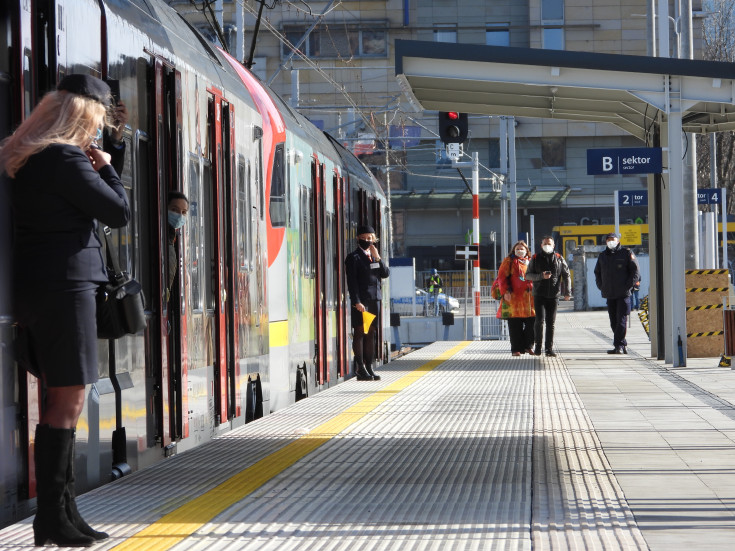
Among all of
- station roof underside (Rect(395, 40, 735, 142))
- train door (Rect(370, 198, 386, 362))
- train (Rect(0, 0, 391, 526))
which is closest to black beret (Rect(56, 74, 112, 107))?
train (Rect(0, 0, 391, 526))

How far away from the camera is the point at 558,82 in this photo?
1516 cm

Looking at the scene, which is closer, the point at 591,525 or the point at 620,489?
the point at 591,525

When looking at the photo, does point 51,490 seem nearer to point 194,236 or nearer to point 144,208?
point 144,208

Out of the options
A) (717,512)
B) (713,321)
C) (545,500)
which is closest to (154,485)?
(545,500)

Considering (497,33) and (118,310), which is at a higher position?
(497,33)

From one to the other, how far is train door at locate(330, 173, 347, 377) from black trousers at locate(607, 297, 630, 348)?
499 centimetres

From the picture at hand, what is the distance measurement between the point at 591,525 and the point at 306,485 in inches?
71.2

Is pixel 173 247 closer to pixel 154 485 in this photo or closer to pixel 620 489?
pixel 154 485

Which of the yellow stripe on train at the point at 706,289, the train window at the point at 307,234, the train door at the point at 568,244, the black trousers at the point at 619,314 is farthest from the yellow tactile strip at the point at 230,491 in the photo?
the train door at the point at 568,244

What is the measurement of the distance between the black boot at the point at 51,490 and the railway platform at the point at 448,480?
186mm

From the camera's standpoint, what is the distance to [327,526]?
5672mm

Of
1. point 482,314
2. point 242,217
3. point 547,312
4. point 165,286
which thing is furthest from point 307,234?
point 482,314

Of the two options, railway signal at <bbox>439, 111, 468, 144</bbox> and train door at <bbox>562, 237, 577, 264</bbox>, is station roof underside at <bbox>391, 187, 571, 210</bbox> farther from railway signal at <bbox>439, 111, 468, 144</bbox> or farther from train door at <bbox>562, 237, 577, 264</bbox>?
railway signal at <bbox>439, 111, 468, 144</bbox>

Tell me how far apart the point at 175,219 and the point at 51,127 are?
2.75 metres
